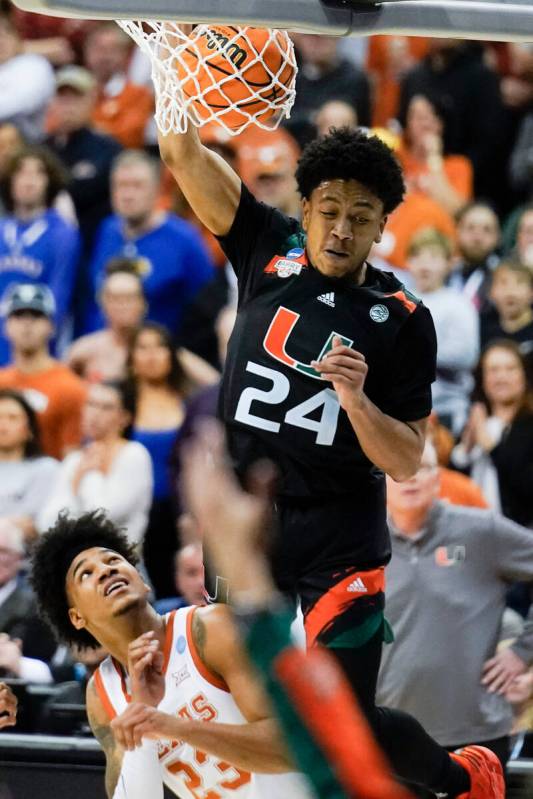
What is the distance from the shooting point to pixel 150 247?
30.4 ft

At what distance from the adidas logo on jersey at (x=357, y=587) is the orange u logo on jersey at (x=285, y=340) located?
23.5 inches

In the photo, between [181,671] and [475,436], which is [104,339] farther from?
[181,671]

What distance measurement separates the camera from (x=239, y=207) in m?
4.94

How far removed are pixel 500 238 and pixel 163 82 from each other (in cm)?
500

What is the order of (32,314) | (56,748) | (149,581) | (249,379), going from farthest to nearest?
(32,314) → (149,581) → (56,748) → (249,379)

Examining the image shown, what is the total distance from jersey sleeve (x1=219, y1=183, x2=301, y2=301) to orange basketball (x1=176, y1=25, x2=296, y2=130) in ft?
0.82

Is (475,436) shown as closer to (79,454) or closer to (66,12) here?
(79,454)

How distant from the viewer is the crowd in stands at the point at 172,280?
7582mm

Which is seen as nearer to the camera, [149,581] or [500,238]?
[149,581]

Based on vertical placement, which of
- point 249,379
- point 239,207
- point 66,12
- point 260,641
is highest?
point 66,12

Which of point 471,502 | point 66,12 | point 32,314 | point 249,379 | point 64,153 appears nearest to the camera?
point 66,12

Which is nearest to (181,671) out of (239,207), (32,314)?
(239,207)

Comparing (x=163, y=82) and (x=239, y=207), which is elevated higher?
(x=163, y=82)

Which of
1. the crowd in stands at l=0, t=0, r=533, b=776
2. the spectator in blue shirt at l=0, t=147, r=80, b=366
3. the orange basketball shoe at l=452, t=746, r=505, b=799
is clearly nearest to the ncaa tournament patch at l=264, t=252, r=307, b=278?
→ the orange basketball shoe at l=452, t=746, r=505, b=799
